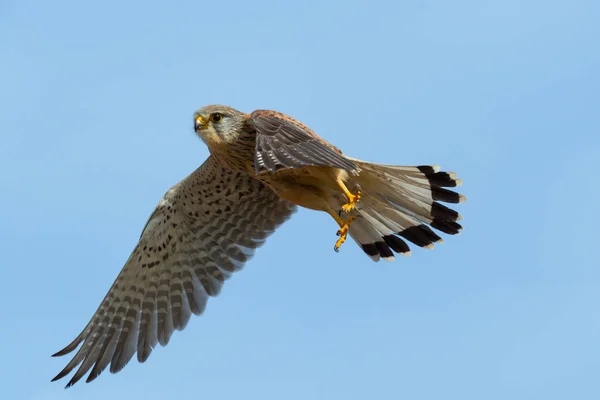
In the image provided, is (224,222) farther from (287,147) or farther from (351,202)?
(287,147)

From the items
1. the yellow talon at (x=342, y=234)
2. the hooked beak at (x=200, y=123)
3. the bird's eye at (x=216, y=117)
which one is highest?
the bird's eye at (x=216, y=117)

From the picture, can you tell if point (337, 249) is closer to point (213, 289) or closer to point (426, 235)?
point (426, 235)

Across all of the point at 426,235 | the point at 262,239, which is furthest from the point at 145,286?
the point at 426,235

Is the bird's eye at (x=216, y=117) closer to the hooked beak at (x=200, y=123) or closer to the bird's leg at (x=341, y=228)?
the hooked beak at (x=200, y=123)

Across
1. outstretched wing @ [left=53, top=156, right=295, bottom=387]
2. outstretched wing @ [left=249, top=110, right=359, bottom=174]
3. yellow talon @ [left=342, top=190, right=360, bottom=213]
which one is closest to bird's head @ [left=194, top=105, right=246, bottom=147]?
outstretched wing @ [left=249, top=110, right=359, bottom=174]

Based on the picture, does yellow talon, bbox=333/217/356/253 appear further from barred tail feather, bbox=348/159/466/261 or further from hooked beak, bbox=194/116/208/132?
hooked beak, bbox=194/116/208/132

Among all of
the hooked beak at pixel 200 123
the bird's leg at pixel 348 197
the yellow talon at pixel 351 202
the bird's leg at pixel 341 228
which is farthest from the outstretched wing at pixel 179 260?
the yellow talon at pixel 351 202

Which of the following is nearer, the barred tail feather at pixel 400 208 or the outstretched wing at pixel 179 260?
the barred tail feather at pixel 400 208
